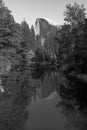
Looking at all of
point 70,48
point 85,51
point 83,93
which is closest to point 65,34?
point 70,48

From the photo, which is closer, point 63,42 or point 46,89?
point 46,89

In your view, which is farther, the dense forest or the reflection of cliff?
the dense forest

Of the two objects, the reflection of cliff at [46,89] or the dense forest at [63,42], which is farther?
the dense forest at [63,42]

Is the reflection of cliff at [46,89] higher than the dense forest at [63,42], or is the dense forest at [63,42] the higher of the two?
the dense forest at [63,42]

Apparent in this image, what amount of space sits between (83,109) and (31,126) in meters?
4.26

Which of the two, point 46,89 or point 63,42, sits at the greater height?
point 63,42

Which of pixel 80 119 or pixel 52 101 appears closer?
pixel 80 119

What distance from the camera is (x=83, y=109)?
37.5 ft

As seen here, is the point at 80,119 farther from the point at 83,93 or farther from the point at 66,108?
the point at 83,93

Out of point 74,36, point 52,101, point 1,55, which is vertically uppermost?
point 74,36

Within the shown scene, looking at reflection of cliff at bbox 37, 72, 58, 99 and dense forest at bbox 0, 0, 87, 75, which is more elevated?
dense forest at bbox 0, 0, 87, 75

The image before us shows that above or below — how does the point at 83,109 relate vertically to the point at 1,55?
below

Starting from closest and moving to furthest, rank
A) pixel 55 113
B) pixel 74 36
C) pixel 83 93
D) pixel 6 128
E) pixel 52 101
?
pixel 6 128 → pixel 55 113 → pixel 52 101 → pixel 83 93 → pixel 74 36

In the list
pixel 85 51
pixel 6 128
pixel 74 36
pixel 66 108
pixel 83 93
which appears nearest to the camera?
pixel 6 128
